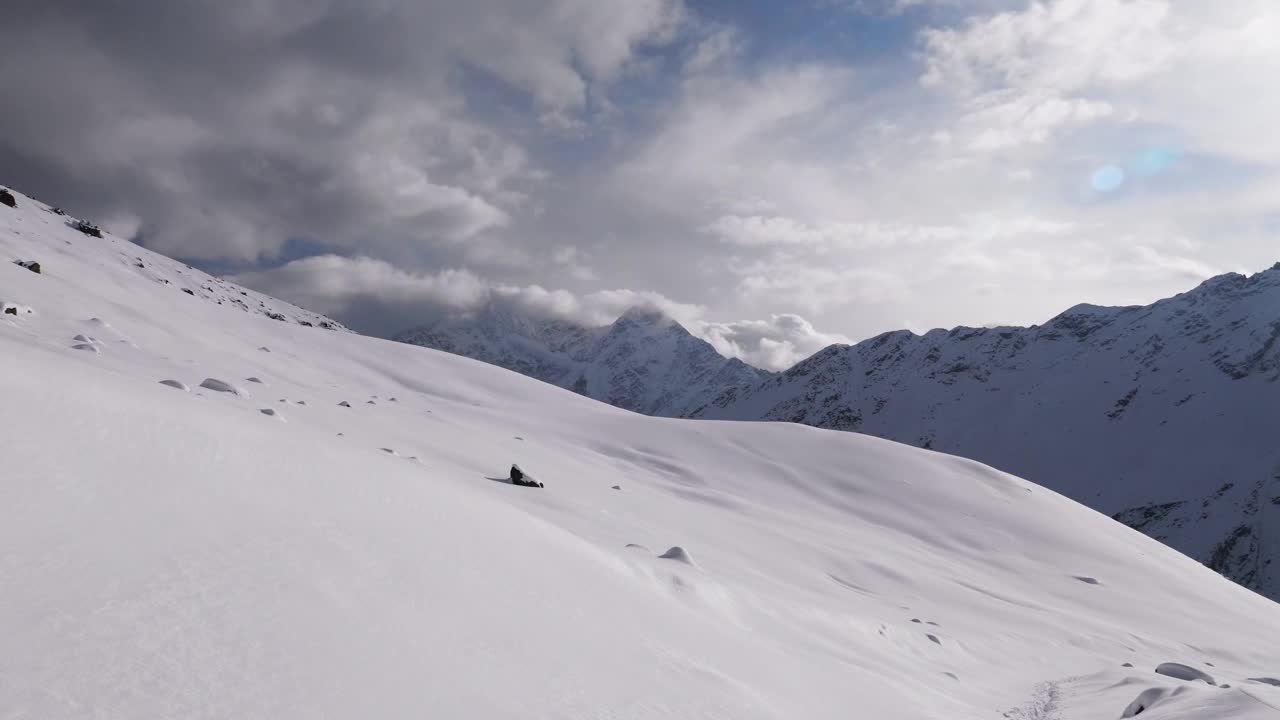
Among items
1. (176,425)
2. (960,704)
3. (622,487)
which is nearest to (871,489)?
(622,487)

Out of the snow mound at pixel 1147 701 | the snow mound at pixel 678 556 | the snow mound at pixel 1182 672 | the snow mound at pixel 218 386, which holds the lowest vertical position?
the snow mound at pixel 1182 672

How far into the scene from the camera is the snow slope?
3559mm

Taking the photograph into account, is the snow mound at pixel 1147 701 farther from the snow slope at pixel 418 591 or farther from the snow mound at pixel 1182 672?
the snow mound at pixel 1182 672

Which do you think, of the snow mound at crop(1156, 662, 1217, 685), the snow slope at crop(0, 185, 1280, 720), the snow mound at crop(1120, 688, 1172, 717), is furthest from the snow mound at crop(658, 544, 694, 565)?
the snow mound at crop(1156, 662, 1217, 685)

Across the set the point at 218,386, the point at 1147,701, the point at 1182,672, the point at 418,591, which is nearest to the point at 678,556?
the point at 418,591

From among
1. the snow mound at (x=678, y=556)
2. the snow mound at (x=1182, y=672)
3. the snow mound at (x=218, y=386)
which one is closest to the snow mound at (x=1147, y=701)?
the snow mound at (x=678, y=556)

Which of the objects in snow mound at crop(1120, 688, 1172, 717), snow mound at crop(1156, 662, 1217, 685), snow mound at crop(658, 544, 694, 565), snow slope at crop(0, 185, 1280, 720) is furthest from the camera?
snow mound at crop(1156, 662, 1217, 685)

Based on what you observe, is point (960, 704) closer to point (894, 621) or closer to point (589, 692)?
point (894, 621)

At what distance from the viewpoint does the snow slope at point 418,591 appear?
3.56 metres

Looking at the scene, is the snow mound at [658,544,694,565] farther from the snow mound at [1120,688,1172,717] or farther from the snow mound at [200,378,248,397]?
the snow mound at [200,378,248,397]

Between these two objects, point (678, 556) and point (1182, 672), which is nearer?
point (678, 556)

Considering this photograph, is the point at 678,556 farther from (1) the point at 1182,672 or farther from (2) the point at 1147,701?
(1) the point at 1182,672

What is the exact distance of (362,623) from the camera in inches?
177

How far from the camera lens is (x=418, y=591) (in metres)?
5.36
